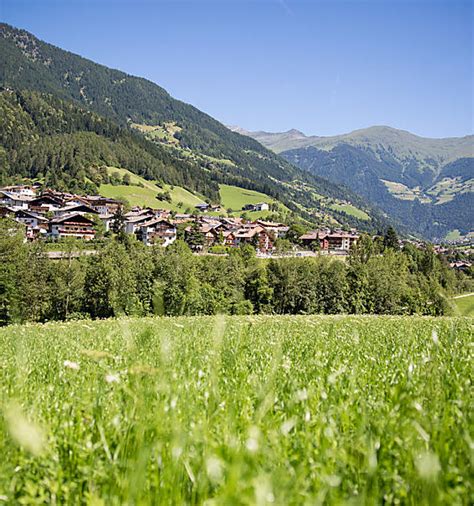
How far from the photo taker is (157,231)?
156 m

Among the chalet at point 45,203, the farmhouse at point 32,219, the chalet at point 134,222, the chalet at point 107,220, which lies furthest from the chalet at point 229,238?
the chalet at point 45,203

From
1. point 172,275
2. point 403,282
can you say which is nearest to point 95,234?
point 172,275

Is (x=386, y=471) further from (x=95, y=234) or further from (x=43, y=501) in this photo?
(x=95, y=234)

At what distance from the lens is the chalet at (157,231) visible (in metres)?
154

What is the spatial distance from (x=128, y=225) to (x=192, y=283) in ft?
295

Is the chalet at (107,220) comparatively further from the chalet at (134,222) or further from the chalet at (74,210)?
the chalet at (134,222)

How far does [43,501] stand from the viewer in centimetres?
227

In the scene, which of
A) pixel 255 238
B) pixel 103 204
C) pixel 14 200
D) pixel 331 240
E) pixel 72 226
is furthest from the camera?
pixel 331 240

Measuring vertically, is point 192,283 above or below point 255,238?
below

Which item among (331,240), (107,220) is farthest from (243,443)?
(331,240)

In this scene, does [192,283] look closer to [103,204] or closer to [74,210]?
[74,210]

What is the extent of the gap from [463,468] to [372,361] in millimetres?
2620

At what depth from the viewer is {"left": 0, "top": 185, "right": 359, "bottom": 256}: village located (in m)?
148

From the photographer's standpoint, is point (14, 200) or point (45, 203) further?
point (45, 203)
